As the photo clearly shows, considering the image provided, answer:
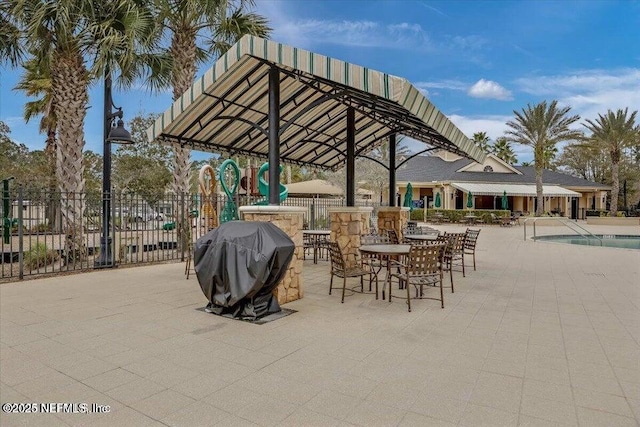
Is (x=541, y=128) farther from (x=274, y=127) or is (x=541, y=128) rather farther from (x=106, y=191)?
(x=106, y=191)

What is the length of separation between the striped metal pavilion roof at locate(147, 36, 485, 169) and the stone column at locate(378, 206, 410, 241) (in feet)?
→ 5.58

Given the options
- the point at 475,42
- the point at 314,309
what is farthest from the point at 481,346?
the point at 475,42

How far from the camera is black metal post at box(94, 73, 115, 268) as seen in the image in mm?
9305

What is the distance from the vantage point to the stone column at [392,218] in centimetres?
1020

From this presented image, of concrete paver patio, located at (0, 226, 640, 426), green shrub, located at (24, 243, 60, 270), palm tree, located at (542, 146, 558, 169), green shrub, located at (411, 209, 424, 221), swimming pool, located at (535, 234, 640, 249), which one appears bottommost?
swimming pool, located at (535, 234, 640, 249)

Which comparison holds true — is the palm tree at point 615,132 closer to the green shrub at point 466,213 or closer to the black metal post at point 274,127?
the green shrub at point 466,213

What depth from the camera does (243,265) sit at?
5.00 meters

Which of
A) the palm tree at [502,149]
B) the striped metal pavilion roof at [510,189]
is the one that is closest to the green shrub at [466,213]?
the striped metal pavilion roof at [510,189]

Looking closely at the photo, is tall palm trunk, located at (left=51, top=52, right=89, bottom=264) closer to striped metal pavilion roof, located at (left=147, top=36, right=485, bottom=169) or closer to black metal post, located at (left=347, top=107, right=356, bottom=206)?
striped metal pavilion roof, located at (left=147, top=36, right=485, bottom=169)

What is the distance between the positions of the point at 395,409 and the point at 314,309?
2.85m

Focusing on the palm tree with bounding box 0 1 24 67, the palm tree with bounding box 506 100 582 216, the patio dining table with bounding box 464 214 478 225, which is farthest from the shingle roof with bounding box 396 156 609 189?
the palm tree with bounding box 0 1 24 67

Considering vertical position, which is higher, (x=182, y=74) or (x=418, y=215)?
(x=182, y=74)

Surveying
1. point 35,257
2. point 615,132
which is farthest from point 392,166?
point 615,132

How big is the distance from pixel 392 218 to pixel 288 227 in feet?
15.9
